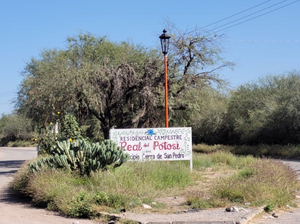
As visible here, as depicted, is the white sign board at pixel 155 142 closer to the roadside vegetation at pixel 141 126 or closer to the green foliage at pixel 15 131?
the roadside vegetation at pixel 141 126

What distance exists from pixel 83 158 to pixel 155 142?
14.3 feet

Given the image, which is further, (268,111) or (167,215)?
(268,111)

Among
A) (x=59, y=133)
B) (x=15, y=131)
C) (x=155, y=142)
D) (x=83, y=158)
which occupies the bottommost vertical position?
(x=83, y=158)

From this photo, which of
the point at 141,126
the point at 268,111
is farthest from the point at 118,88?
the point at 268,111

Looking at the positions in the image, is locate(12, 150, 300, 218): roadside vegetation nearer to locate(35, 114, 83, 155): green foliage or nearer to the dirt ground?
the dirt ground

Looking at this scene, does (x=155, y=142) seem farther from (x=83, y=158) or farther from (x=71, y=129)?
(x=83, y=158)

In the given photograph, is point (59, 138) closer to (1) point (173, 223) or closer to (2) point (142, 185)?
(2) point (142, 185)

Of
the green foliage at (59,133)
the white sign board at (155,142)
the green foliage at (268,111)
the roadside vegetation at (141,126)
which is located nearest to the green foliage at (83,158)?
the roadside vegetation at (141,126)

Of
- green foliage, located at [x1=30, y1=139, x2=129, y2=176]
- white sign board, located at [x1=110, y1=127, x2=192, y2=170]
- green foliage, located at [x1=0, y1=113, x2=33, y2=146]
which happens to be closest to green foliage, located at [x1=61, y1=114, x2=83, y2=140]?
white sign board, located at [x1=110, y1=127, x2=192, y2=170]

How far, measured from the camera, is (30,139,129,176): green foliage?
11.9m

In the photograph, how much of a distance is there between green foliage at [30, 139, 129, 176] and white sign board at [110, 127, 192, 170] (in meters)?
3.32

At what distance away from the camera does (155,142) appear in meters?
16.0

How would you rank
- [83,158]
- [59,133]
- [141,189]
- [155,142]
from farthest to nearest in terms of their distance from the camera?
[59,133] → [155,142] → [83,158] → [141,189]

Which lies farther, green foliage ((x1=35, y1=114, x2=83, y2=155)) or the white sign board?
green foliage ((x1=35, y1=114, x2=83, y2=155))
